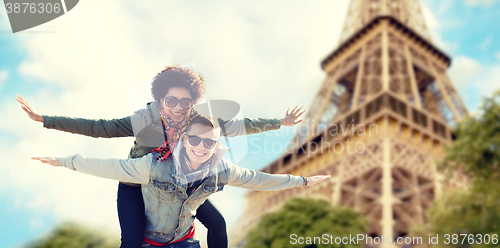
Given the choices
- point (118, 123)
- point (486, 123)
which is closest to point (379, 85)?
point (486, 123)

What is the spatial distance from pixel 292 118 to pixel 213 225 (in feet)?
2.94

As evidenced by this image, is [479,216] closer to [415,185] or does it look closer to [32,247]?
[415,185]

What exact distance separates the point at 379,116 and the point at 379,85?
391 cm

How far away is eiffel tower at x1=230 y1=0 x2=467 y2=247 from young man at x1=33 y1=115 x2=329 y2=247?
36.2 ft

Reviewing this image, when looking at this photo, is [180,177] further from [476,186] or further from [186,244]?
[476,186]

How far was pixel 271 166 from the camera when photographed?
21406mm

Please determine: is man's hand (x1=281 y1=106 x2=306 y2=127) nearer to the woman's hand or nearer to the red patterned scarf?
the red patterned scarf

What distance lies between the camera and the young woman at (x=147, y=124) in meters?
2.17

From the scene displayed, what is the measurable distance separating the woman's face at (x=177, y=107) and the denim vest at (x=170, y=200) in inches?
9.2

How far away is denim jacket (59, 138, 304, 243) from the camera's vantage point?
81.6 inches

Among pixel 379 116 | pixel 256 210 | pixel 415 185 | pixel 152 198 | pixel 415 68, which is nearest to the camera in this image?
pixel 152 198

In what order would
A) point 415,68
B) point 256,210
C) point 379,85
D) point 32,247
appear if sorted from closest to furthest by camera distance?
point 32,247, point 256,210, point 379,85, point 415,68

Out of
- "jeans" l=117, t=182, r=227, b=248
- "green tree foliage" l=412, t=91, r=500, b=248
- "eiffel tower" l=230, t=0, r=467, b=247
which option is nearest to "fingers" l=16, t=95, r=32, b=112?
"jeans" l=117, t=182, r=227, b=248
